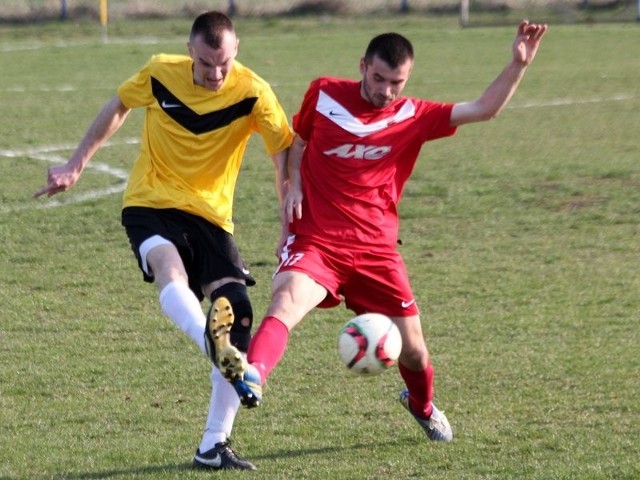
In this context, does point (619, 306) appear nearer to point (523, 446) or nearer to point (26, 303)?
point (523, 446)

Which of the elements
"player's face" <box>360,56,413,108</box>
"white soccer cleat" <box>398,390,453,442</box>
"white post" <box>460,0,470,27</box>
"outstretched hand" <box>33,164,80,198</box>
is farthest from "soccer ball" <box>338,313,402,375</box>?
"white post" <box>460,0,470,27</box>

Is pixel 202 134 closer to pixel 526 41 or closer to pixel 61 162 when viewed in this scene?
pixel 526 41

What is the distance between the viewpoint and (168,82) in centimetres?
613

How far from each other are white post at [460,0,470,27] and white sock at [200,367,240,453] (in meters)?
24.7

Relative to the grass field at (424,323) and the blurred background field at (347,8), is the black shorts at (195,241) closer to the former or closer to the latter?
the grass field at (424,323)

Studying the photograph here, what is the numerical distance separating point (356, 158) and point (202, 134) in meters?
0.73

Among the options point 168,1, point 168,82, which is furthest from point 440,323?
point 168,1

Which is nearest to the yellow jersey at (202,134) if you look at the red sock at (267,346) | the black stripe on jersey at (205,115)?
the black stripe on jersey at (205,115)

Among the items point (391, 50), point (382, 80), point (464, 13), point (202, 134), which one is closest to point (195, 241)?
point (202, 134)

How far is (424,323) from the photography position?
27.1ft

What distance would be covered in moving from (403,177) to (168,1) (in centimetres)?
2512

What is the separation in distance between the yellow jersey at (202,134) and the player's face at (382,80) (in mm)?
481

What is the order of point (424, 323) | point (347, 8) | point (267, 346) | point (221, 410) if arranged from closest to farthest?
point (267, 346) → point (221, 410) → point (424, 323) → point (347, 8)

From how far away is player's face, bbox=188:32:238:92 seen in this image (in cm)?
578
